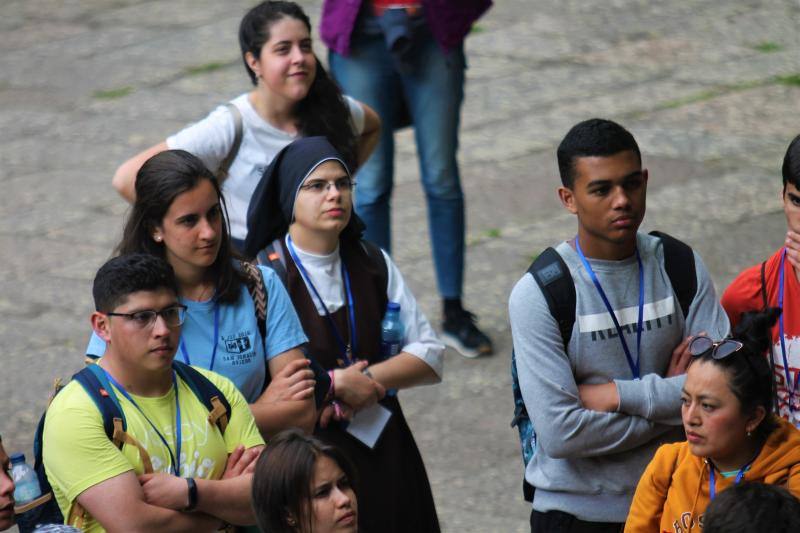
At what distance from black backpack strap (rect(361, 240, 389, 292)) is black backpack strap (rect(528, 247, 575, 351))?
2.67ft

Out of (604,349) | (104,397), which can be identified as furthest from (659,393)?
(104,397)

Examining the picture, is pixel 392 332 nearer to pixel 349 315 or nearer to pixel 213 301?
pixel 349 315

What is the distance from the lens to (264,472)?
3.33 m

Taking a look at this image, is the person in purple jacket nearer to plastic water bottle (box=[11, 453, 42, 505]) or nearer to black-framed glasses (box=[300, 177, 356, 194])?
black-framed glasses (box=[300, 177, 356, 194])

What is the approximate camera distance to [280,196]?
14.8ft

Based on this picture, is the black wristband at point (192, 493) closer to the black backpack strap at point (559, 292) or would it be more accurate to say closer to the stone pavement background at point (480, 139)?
the black backpack strap at point (559, 292)

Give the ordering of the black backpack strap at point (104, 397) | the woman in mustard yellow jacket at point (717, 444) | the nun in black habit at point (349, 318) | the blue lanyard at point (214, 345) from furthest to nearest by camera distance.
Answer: the nun in black habit at point (349, 318) → the blue lanyard at point (214, 345) → the black backpack strap at point (104, 397) → the woman in mustard yellow jacket at point (717, 444)

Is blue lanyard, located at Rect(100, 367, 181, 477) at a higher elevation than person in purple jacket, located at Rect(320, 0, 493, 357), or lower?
lower

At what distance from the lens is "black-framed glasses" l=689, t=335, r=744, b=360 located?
3.49 metres

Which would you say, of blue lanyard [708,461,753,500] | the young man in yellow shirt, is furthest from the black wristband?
blue lanyard [708,461,753,500]

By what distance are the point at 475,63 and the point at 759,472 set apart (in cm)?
843

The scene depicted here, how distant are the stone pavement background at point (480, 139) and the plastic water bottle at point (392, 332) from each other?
1.20 m

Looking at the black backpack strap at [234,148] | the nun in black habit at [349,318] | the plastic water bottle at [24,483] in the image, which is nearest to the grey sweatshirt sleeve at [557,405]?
the nun in black habit at [349,318]

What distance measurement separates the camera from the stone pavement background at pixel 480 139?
6.61 m
